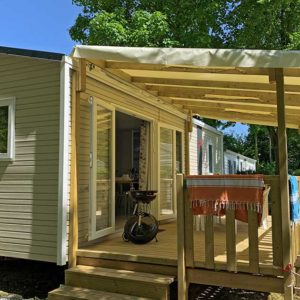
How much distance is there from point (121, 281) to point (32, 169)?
1911mm

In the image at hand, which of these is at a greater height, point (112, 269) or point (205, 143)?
point (205, 143)

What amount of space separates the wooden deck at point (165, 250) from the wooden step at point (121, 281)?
173 millimetres

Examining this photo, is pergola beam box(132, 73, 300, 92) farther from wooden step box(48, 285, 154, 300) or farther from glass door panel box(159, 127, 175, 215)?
wooden step box(48, 285, 154, 300)

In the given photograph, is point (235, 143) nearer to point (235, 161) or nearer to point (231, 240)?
point (235, 161)

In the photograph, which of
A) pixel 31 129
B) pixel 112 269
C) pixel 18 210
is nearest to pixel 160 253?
pixel 112 269

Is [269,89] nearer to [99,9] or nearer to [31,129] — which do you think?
[31,129]

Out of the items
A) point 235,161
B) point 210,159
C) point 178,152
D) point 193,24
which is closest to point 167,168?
point 178,152

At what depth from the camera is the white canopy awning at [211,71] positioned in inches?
154

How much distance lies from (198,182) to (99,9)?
13.6m

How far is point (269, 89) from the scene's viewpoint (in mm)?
5277

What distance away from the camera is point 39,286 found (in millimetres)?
5703

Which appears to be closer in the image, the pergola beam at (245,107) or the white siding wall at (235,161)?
the pergola beam at (245,107)

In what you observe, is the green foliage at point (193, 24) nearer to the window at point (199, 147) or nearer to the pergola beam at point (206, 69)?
the window at point (199, 147)

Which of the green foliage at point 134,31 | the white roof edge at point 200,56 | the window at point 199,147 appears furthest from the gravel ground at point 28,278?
the green foliage at point 134,31
